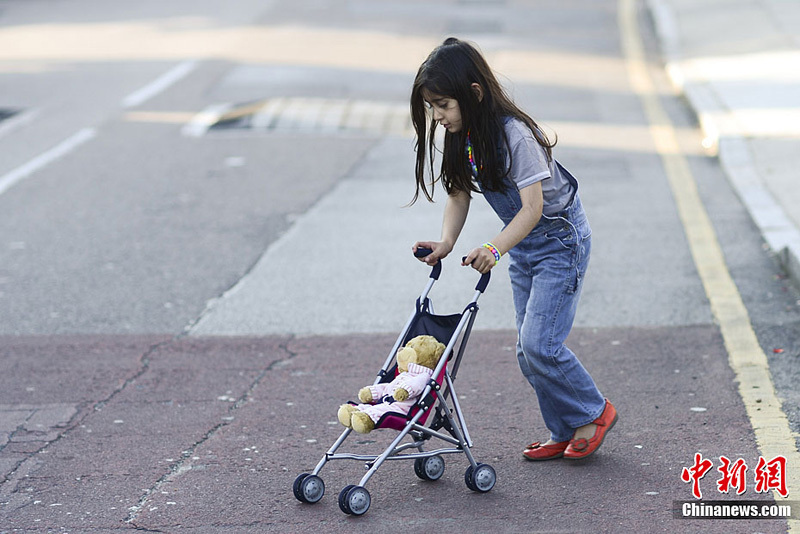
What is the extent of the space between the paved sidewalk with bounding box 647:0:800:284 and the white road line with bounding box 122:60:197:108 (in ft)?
22.9

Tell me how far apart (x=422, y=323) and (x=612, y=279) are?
316 cm

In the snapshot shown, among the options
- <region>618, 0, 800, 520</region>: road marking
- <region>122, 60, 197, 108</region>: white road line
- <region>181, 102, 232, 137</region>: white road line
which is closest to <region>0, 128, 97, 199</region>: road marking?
<region>181, 102, 232, 137</region>: white road line

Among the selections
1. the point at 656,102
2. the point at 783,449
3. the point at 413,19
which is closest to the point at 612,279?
the point at 783,449

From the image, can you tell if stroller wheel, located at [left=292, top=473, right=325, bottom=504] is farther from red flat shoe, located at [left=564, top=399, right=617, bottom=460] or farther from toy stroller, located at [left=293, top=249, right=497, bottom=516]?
red flat shoe, located at [left=564, top=399, right=617, bottom=460]

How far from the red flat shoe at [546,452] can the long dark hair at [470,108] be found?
46.5 inches

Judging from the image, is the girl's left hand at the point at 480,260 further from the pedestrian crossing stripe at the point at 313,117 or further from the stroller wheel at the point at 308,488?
the pedestrian crossing stripe at the point at 313,117

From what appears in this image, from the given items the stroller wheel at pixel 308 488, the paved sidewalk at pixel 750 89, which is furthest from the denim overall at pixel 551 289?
the paved sidewalk at pixel 750 89

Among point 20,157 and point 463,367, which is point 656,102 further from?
point 463,367

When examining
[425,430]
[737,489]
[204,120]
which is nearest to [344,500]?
[425,430]

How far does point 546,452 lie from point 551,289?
0.76 m

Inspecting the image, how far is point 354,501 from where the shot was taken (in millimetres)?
4168

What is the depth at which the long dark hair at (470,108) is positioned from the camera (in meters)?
4.13

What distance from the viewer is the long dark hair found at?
4129 mm

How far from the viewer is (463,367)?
5.95m
